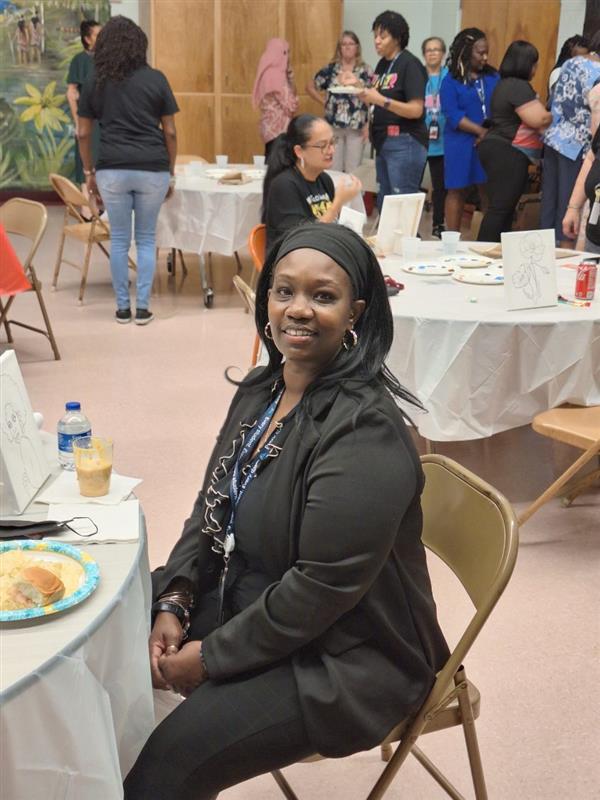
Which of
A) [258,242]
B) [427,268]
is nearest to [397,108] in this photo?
[258,242]

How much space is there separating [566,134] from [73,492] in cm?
476

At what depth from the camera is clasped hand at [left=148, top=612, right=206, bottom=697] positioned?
5.55 feet

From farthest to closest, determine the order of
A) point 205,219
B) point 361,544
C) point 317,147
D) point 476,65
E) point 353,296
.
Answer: point 476,65 → point 205,219 → point 317,147 → point 353,296 → point 361,544

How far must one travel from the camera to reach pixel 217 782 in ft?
5.22

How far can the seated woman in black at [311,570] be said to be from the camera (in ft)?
5.17

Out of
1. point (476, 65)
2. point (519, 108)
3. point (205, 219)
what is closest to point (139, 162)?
point (205, 219)

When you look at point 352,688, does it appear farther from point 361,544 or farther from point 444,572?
point 444,572

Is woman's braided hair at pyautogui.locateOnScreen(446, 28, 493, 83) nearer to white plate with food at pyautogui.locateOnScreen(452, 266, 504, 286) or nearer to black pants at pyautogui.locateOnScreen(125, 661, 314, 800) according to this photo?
white plate with food at pyautogui.locateOnScreen(452, 266, 504, 286)

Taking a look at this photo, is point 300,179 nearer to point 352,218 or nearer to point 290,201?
point 290,201

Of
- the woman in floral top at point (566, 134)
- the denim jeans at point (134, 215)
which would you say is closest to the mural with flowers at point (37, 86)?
the denim jeans at point (134, 215)

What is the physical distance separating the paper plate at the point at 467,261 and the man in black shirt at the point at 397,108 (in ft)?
8.94

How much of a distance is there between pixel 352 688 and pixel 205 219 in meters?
4.73

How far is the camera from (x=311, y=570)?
158 cm

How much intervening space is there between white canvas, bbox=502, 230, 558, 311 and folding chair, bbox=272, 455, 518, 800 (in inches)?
59.9
